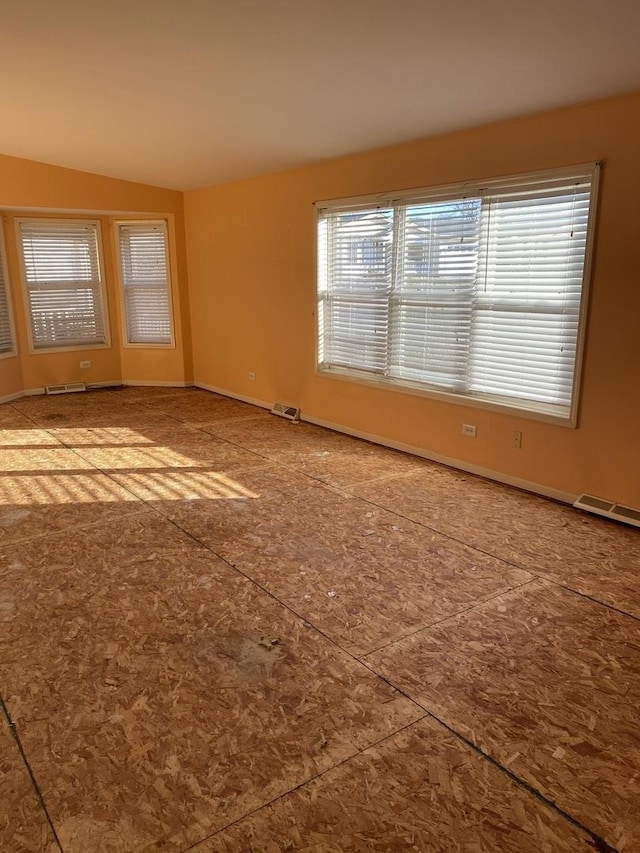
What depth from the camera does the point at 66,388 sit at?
7.74 metres

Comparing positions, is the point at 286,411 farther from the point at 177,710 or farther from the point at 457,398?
the point at 177,710

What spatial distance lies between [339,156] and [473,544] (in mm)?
3502

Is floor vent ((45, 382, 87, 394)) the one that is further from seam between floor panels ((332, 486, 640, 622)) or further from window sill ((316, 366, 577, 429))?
seam between floor panels ((332, 486, 640, 622))

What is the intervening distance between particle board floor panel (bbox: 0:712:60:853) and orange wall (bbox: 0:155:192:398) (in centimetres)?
608

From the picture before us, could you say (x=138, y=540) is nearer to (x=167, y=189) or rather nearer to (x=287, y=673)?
(x=287, y=673)

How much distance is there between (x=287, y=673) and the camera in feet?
7.79

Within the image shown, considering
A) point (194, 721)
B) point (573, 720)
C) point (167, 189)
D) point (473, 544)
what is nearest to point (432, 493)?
point (473, 544)

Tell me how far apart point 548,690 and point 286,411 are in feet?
14.6

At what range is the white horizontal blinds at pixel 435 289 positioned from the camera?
4.45 meters

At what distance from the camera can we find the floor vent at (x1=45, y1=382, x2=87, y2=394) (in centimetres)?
767

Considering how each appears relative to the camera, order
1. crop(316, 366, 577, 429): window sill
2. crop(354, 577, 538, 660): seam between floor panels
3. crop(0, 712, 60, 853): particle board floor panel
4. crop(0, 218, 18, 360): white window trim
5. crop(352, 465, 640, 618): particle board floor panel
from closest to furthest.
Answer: crop(0, 712, 60, 853): particle board floor panel
crop(354, 577, 538, 660): seam between floor panels
crop(352, 465, 640, 618): particle board floor panel
crop(316, 366, 577, 429): window sill
crop(0, 218, 18, 360): white window trim

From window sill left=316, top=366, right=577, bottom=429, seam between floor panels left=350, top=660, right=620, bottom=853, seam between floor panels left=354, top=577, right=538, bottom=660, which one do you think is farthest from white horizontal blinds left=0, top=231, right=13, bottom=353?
seam between floor panels left=350, top=660, right=620, bottom=853

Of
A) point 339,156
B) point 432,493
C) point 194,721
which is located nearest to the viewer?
point 194,721

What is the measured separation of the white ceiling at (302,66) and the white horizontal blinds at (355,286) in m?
0.60
